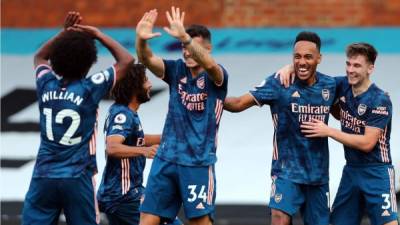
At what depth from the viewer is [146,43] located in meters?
9.83

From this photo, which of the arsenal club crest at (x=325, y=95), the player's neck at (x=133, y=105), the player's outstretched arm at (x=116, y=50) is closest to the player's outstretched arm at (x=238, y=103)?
the arsenal club crest at (x=325, y=95)

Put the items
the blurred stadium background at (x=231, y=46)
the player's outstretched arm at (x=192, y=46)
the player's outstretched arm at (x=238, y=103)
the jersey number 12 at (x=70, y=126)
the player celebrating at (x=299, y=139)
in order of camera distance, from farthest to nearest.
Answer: the blurred stadium background at (x=231, y=46) → the player's outstretched arm at (x=238, y=103) → the player celebrating at (x=299, y=139) → the player's outstretched arm at (x=192, y=46) → the jersey number 12 at (x=70, y=126)

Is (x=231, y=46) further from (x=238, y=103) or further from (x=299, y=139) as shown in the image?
(x=299, y=139)

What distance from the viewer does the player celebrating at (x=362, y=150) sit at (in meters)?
10.7

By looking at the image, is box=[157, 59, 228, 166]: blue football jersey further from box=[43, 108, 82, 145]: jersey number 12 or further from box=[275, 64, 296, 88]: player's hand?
box=[43, 108, 82, 145]: jersey number 12

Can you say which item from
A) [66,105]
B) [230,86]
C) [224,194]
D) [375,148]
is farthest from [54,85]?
[230,86]

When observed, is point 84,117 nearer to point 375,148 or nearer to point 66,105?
point 66,105

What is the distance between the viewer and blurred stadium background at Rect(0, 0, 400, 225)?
15.5m

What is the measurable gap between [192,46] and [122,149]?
1.18 metres

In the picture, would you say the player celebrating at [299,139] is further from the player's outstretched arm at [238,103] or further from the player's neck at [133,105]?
the player's neck at [133,105]

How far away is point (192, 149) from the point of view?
394 inches

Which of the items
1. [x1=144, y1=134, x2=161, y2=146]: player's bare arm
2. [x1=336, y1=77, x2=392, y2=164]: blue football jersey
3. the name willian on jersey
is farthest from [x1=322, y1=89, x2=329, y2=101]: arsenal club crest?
the name willian on jersey

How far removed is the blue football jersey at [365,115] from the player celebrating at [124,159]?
5.33 ft

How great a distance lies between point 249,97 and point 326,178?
0.93 metres
